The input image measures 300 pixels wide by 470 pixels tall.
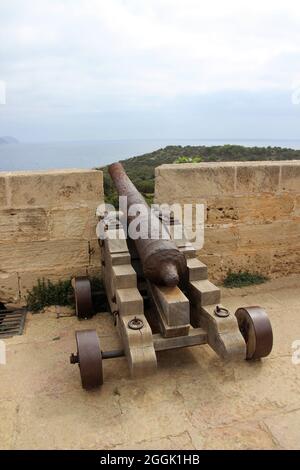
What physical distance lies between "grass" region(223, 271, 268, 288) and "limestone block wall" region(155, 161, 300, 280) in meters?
0.07

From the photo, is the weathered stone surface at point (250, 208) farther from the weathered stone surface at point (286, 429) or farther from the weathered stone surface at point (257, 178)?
the weathered stone surface at point (286, 429)

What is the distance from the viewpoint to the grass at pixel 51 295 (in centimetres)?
448

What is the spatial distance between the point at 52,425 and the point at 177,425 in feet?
2.60

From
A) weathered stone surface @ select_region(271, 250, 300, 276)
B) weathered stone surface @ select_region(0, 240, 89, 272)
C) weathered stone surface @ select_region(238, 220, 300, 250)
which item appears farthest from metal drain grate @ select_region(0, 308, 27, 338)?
weathered stone surface @ select_region(271, 250, 300, 276)

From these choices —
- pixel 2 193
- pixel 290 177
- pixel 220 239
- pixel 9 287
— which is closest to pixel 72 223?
pixel 2 193

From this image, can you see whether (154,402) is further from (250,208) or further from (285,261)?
(285,261)

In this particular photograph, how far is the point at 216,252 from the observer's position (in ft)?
16.3

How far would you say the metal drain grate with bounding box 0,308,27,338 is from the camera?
3990 mm

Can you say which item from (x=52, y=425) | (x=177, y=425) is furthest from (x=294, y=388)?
(x=52, y=425)

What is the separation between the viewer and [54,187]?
4387 mm

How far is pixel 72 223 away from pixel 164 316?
183 cm

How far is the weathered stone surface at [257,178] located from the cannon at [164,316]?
1.46 metres
